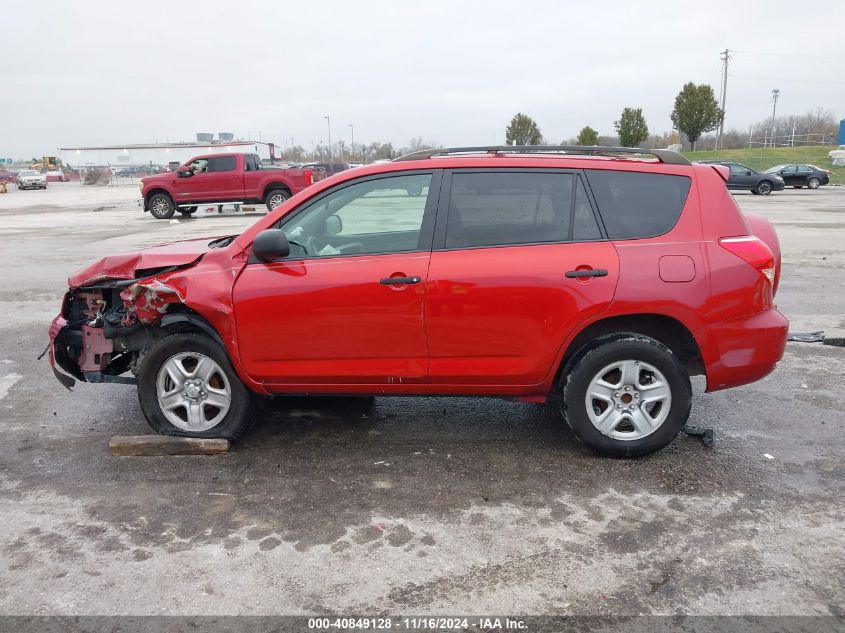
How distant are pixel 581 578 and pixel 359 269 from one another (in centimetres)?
203

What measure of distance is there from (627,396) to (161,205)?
21.8 m

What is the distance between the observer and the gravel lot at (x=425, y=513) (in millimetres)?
2809

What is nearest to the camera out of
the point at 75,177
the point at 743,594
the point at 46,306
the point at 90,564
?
the point at 743,594

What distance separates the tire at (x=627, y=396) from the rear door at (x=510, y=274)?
22 cm

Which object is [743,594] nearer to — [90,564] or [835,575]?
[835,575]

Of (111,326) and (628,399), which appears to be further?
(111,326)

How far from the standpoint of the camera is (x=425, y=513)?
11.3 ft

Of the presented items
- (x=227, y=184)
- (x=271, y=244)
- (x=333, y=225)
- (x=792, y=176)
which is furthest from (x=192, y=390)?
(x=792, y=176)

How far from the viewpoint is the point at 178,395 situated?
426 centimetres

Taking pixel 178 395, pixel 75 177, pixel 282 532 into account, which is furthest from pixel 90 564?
pixel 75 177

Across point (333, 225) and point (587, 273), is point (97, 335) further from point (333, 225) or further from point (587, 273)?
point (587, 273)

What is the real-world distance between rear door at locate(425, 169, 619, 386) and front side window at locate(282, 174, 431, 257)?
0.18 metres

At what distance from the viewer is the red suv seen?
12.5 ft

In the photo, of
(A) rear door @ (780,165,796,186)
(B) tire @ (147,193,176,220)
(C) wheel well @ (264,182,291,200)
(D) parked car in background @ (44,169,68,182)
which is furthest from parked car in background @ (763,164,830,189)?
(D) parked car in background @ (44,169,68,182)
